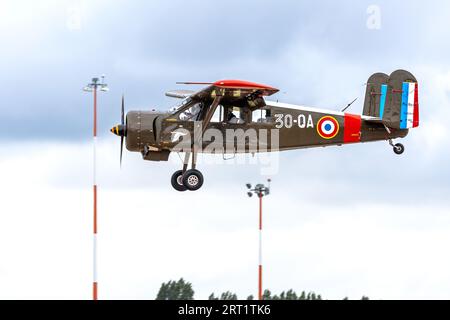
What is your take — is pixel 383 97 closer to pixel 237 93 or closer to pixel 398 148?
pixel 398 148

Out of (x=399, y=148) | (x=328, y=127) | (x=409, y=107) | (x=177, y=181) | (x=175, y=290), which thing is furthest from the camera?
(x=175, y=290)

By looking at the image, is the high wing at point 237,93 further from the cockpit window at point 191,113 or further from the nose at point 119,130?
the nose at point 119,130

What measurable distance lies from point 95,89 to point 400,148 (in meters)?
11.4

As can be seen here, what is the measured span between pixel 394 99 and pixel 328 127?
2.79 metres

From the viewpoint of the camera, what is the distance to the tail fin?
41.7 m

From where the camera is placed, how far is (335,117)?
40969 millimetres

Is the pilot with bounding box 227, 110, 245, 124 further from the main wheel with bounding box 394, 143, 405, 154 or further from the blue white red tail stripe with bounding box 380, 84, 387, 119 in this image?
the main wheel with bounding box 394, 143, 405, 154

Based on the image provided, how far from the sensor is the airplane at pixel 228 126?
38.8 metres

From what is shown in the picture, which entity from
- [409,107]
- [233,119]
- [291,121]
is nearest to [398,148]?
[409,107]

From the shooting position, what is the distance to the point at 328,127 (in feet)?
134

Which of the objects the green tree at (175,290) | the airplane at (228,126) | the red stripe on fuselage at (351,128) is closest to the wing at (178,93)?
the airplane at (228,126)

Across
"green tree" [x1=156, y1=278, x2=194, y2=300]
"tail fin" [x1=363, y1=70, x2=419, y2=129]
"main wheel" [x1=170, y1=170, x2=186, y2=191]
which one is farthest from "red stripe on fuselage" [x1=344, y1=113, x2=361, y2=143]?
"green tree" [x1=156, y1=278, x2=194, y2=300]

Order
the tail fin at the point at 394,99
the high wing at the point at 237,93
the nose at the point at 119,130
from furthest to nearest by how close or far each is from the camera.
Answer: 1. the tail fin at the point at 394,99
2. the nose at the point at 119,130
3. the high wing at the point at 237,93
